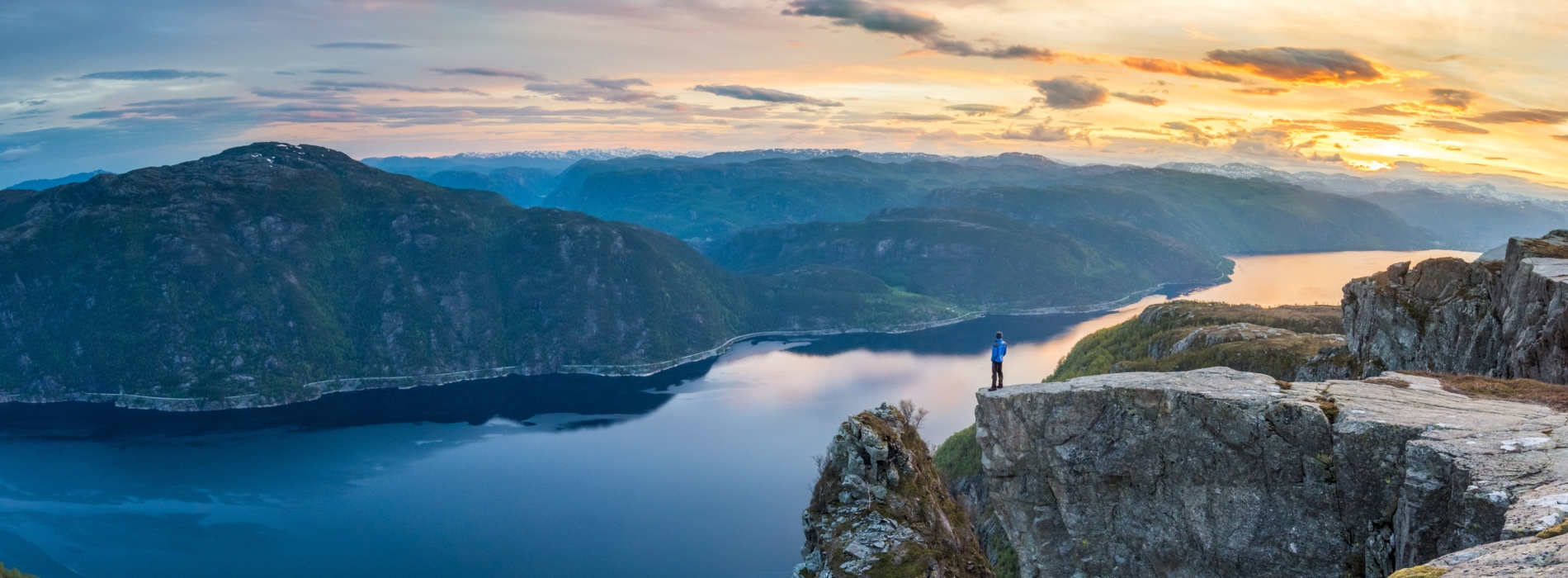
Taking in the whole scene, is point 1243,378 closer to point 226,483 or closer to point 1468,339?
point 1468,339

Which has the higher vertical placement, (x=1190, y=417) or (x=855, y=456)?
(x=1190, y=417)

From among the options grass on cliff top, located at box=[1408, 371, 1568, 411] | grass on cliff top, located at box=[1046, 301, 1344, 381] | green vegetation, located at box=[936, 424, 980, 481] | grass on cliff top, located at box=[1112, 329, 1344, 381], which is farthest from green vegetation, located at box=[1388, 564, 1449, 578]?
grass on cliff top, located at box=[1046, 301, 1344, 381]

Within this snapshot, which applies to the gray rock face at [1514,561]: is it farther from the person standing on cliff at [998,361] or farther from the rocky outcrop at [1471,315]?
the person standing on cliff at [998,361]

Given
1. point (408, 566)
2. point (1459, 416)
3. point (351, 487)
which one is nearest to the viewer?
point (1459, 416)

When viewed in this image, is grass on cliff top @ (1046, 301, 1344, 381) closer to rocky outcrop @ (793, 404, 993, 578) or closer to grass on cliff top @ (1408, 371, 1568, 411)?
rocky outcrop @ (793, 404, 993, 578)

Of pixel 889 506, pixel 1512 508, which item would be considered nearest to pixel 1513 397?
pixel 1512 508

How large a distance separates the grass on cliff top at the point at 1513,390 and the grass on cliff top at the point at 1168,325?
75.8m

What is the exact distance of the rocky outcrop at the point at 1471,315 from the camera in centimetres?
3562

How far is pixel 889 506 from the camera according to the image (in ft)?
139

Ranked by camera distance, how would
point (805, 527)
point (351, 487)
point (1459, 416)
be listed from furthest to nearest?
point (351, 487) < point (805, 527) < point (1459, 416)

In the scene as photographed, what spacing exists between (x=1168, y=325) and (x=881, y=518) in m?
105

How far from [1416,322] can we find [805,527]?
3600cm

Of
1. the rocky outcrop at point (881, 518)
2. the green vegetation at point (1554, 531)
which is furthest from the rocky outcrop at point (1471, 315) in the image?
the rocky outcrop at point (881, 518)

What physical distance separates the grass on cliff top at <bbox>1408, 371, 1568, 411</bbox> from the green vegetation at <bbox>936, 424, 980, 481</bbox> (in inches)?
2839
